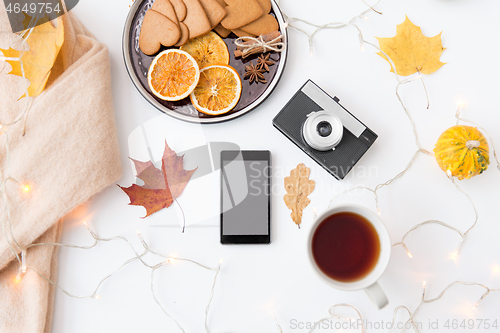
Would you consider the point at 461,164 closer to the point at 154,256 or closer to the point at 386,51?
the point at 386,51

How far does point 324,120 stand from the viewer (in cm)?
78

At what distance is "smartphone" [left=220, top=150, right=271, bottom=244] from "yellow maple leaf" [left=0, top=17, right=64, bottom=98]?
466mm

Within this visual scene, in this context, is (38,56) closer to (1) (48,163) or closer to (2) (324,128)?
(1) (48,163)

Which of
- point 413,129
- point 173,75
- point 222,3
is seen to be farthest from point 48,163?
point 413,129

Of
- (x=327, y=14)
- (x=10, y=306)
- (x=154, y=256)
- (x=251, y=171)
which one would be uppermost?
(x=327, y=14)

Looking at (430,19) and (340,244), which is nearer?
(340,244)

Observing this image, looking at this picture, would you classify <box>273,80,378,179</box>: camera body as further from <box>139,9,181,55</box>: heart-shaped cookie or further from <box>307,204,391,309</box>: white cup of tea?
<box>139,9,181,55</box>: heart-shaped cookie

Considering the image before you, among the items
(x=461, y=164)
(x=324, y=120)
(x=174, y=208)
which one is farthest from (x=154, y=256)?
(x=461, y=164)

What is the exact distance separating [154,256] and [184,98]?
40 centimetres

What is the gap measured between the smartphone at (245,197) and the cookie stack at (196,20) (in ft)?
0.99

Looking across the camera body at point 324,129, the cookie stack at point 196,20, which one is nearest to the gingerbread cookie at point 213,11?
the cookie stack at point 196,20

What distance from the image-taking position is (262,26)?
31.9 inches

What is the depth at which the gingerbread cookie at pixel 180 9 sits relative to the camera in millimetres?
790

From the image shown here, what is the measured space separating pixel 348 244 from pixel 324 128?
274 mm
